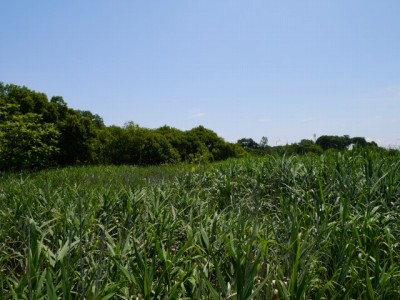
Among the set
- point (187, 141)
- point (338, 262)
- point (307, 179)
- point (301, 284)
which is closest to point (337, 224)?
point (338, 262)

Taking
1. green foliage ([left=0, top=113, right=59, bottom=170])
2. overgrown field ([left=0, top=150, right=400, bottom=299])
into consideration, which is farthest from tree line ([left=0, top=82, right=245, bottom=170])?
overgrown field ([left=0, top=150, right=400, bottom=299])

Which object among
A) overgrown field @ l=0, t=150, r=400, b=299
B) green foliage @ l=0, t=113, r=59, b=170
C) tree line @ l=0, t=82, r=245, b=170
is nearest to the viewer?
overgrown field @ l=0, t=150, r=400, b=299

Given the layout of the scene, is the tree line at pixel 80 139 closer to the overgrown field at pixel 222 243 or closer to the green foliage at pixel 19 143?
the green foliage at pixel 19 143

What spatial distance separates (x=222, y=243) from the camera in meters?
2.92

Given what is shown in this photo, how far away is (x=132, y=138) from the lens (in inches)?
1103

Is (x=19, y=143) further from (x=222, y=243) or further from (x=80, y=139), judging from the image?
(x=222, y=243)

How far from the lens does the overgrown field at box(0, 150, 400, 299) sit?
72.9 inches

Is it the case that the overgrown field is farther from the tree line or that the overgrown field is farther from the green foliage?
the tree line

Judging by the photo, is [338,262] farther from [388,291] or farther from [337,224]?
[337,224]

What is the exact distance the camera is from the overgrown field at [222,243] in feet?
6.07

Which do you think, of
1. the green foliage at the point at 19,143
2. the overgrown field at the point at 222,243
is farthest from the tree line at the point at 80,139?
the overgrown field at the point at 222,243

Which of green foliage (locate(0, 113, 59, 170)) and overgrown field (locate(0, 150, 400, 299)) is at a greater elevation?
green foliage (locate(0, 113, 59, 170))

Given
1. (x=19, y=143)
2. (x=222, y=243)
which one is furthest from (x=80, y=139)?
(x=222, y=243)

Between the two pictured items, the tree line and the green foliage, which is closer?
the green foliage
